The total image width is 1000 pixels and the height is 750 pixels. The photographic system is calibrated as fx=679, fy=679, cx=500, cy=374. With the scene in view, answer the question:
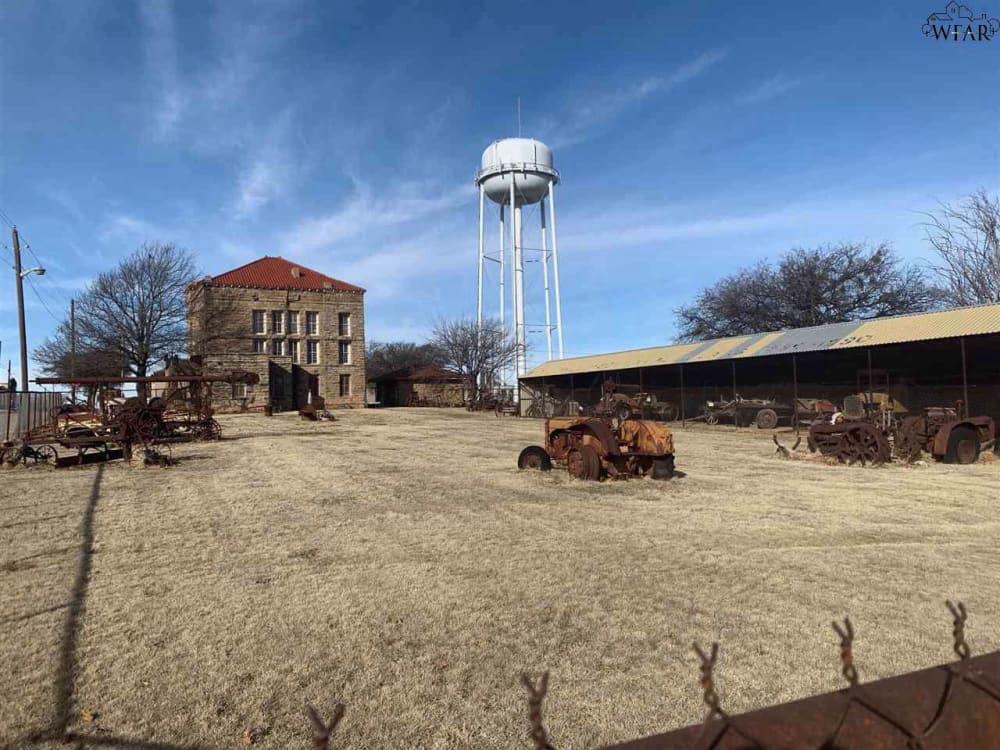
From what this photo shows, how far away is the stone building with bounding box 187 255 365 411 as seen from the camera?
45312 mm

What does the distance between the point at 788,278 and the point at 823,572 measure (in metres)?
37.5

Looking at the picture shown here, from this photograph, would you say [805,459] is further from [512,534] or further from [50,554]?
[50,554]

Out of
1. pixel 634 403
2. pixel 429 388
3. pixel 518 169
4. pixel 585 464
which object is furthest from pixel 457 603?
pixel 429 388

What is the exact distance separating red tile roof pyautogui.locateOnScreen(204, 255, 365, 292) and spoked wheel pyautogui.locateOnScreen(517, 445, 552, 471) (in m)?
39.4

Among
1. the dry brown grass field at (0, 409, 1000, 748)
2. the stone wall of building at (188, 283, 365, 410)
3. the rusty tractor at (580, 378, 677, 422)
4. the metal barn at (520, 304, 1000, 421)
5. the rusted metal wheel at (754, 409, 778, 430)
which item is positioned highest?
the stone wall of building at (188, 283, 365, 410)

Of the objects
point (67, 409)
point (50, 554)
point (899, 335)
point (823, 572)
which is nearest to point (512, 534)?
point (823, 572)

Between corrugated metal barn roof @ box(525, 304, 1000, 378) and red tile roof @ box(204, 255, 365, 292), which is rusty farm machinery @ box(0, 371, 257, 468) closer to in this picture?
corrugated metal barn roof @ box(525, 304, 1000, 378)

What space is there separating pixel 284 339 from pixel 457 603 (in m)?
47.3

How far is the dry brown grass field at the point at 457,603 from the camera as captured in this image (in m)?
3.88

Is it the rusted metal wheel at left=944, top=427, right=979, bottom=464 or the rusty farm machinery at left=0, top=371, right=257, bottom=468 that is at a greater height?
the rusty farm machinery at left=0, top=371, right=257, bottom=468

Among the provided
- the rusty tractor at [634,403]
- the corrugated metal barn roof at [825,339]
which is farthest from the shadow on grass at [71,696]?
the rusty tractor at [634,403]

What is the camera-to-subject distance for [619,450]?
12227 mm

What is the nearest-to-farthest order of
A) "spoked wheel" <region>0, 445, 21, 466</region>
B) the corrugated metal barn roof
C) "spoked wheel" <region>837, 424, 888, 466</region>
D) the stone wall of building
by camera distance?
1. "spoked wheel" <region>837, 424, 888, 466</region>
2. "spoked wheel" <region>0, 445, 21, 466</region>
3. the corrugated metal barn roof
4. the stone wall of building

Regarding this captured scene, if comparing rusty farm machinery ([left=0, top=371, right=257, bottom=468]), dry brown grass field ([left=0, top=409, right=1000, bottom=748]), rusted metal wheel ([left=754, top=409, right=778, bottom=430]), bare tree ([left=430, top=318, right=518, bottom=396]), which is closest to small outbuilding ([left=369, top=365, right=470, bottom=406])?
bare tree ([left=430, top=318, right=518, bottom=396])
